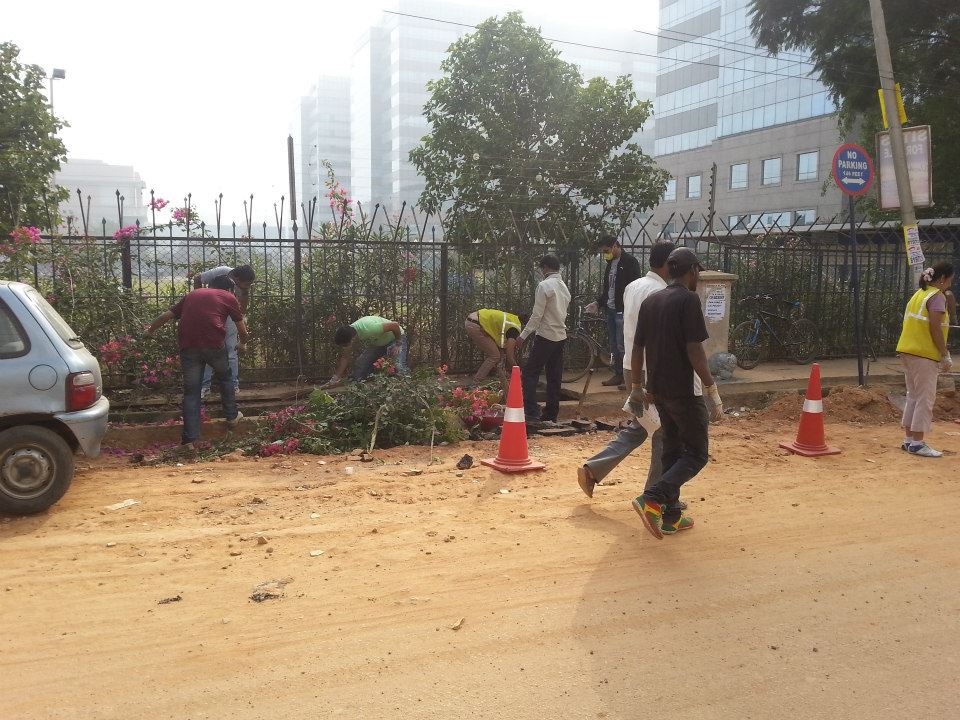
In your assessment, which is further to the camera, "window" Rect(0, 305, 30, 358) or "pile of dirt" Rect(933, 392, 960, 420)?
"pile of dirt" Rect(933, 392, 960, 420)

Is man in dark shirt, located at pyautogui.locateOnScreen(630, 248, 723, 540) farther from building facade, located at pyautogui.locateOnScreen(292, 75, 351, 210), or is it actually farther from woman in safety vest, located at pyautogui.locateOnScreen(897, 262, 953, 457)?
building facade, located at pyautogui.locateOnScreen(292, 75, 351, 210)

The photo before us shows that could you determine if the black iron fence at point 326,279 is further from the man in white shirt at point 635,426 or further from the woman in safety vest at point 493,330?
the man in white shirt at point 635,426

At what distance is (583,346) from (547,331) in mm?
2733

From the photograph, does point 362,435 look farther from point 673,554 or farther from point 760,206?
point 760,206

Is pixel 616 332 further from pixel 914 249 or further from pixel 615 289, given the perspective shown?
pixel 914 249

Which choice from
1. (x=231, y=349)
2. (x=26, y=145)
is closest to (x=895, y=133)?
(x=231, y=349)

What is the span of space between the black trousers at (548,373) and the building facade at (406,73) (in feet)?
282

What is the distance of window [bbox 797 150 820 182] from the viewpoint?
1667 inches

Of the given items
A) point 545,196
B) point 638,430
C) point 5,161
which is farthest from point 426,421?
point 545,196

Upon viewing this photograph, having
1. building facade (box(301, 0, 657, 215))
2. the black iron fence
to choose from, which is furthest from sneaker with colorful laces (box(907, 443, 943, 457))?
building facade (box(301, 0, 657, 215))

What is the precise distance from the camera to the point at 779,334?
38.5 feet

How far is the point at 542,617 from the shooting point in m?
3.50

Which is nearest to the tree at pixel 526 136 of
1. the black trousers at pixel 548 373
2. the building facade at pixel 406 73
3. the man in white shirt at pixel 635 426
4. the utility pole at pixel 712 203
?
the utility pole at pixel 712 203

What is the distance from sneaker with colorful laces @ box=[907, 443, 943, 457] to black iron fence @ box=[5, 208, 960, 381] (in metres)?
3.74
